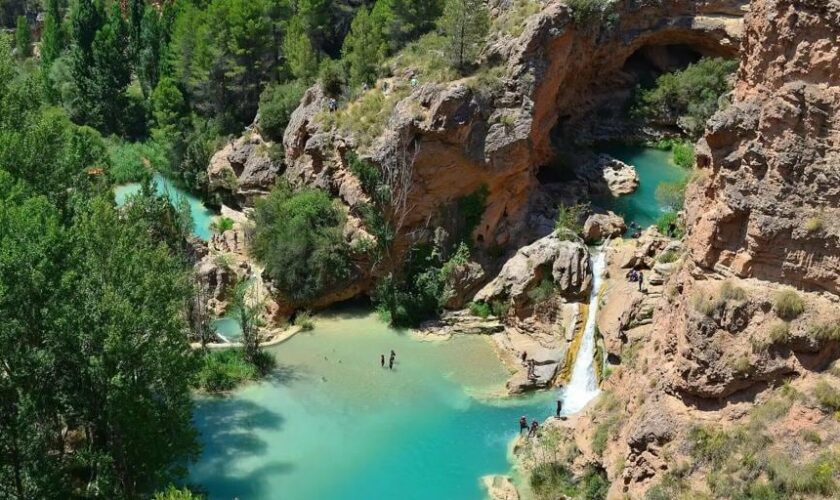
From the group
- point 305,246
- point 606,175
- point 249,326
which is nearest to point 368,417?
point 249,326

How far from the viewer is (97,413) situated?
23484 millimetres

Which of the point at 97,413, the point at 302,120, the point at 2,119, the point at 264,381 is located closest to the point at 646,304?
the point at 264,381

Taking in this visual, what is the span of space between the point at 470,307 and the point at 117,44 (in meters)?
43.3

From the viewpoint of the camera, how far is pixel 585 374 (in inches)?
1303

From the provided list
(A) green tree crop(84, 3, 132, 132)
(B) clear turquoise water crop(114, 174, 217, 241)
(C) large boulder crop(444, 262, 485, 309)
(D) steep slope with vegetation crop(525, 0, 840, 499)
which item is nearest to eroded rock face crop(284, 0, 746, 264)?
(C) large boulder crop(444, 262, 485, 309)

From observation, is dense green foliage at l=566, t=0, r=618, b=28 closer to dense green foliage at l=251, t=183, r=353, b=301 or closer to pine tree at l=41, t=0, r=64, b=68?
dense green foliage at l=251, t=183, r=353, b=301

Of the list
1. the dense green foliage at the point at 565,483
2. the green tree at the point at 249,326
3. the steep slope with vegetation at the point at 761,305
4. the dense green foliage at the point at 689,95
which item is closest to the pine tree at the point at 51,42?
the green tree at the point at 249,326

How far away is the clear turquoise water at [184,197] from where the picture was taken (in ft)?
162

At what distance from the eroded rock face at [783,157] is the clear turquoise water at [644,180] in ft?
72.6

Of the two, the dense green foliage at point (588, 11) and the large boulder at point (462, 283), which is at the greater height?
the dense green foliage at point (588, 11)

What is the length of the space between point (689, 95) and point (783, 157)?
37997mm

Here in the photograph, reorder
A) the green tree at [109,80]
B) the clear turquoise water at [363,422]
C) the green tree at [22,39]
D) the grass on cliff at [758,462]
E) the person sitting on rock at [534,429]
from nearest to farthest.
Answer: the grass on cliff at [758,462]
the clear turquoise water at [363,422]
the person sitting on rock at [534,429]
the green tree at [109,80]
the green tree at [22,39]

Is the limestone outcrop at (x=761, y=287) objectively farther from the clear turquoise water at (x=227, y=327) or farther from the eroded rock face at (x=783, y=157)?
the clear turquoise water at (x=227, y=327)

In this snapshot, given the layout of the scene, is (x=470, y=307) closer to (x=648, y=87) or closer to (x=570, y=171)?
(x=570, y=171)
